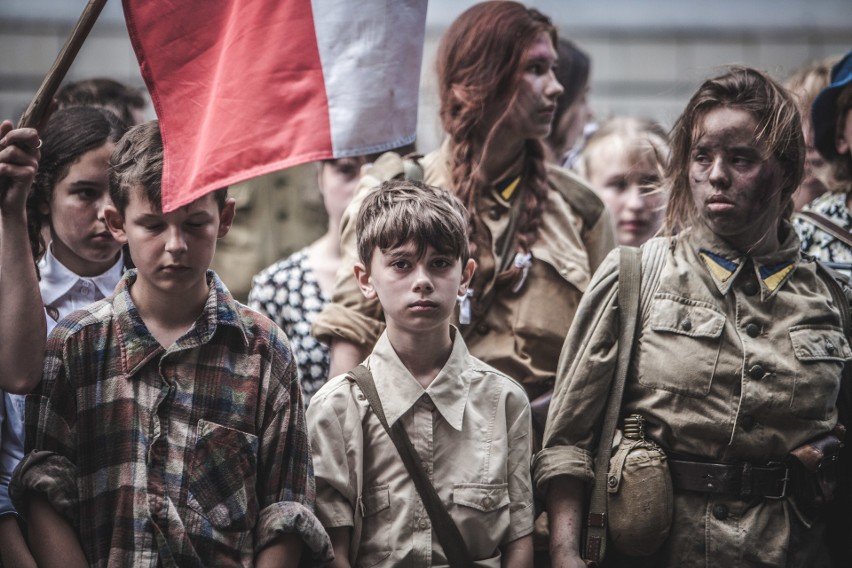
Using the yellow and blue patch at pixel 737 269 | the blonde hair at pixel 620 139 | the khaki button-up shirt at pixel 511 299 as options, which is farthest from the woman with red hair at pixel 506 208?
the blonde hair at pixel 620 139

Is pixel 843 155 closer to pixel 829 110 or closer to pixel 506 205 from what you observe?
pixel 829 110

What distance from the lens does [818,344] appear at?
3.90 metres

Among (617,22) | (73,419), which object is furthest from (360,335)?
(617,22)

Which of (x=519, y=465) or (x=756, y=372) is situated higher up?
(x=756, y=372)

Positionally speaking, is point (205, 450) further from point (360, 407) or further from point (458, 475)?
point (458, 475)

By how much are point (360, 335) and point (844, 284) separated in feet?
5.61

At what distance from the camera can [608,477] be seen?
3854 mm

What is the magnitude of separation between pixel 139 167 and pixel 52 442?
837 millimetres

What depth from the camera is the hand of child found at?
3230 millimetres

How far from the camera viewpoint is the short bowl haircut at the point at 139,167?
11.4ft

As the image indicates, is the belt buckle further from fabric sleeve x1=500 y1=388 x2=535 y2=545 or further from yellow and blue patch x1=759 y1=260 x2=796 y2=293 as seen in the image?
fabric sleeve x1=500 y1=388 x2=535 y2=545

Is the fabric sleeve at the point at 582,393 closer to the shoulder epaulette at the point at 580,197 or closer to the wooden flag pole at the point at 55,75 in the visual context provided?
the shoulder epaulette at the point at 580,197

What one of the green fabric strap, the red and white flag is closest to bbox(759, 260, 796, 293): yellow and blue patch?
the green fabric strap

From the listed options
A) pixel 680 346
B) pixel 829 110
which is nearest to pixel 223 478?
pixel 680 346
